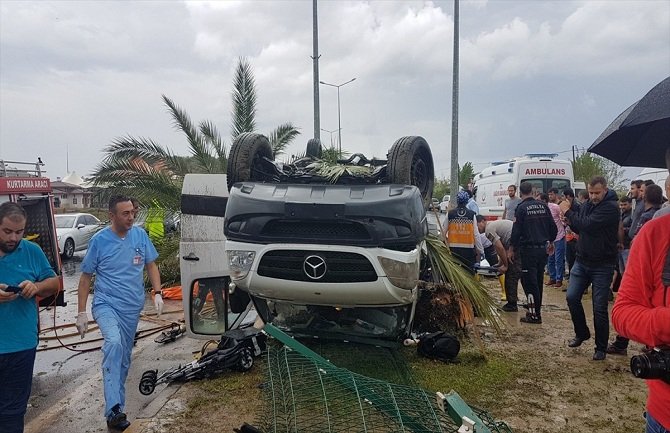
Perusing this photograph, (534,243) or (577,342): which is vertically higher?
(534,243)

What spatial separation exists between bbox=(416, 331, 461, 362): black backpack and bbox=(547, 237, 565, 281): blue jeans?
18.0 feet

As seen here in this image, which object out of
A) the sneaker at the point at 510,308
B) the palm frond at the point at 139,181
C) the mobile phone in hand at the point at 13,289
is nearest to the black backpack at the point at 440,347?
the sneaker at the point at 510,308

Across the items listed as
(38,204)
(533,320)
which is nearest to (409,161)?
(533,320)

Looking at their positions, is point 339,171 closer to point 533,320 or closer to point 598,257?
point 598,257

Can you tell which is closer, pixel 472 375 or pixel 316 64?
pixel 472 375

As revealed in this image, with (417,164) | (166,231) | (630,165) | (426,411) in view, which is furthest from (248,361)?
(166,231)

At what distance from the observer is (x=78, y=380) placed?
5594 millimetres

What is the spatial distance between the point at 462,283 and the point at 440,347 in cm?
93

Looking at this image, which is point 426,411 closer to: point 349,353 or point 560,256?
point 349,353

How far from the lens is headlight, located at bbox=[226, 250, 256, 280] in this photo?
458cm

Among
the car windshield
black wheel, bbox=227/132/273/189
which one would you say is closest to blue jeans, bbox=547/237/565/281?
black wheel, bbox=227/132/273/189

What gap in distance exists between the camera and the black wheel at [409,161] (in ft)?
16.2

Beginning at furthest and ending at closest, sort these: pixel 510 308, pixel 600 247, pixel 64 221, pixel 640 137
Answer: pixel 64 221 < pixel 510 308 < pixel 600 247 < pixel 640 137

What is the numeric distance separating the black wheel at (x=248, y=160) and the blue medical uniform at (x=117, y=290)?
1239 mm
